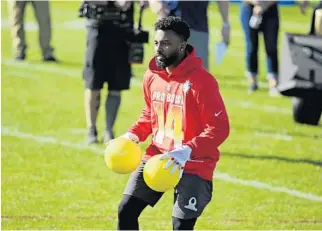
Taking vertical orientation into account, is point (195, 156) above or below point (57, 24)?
above

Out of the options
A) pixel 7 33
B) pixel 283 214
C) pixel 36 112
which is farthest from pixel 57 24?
pixel 283 214

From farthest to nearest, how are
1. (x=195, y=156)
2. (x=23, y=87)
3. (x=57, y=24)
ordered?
(x=57, y=24), (x=23, y=87), (x=195, y=156)

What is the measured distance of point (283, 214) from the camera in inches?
352

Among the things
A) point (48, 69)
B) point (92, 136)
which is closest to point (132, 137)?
point (92, 136)

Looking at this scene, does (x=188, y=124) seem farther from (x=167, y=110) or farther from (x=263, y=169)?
(x=263, y=169)

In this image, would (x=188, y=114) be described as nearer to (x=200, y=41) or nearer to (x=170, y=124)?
(x=170, y=124)

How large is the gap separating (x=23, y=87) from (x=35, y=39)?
416cm

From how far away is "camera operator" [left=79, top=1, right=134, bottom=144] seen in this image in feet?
35.5

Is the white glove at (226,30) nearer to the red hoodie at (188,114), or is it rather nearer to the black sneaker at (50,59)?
the red hoodie at (188,114)

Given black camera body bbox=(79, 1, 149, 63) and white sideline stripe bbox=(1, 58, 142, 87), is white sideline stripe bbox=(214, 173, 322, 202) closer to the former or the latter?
black camera body bbox=(79, 1, 149, 63)

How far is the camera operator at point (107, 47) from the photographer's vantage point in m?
10.8

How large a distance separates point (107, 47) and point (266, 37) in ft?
13.9

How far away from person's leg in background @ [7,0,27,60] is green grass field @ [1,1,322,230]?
8.9 inches

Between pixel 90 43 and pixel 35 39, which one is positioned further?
pixel 35 39
